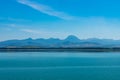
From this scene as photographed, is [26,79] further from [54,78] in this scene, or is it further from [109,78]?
[109,78]

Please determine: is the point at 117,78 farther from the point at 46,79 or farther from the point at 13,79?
the point at 13,79

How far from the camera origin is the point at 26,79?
3378 centimetres

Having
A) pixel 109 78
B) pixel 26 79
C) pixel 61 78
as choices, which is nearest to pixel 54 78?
pixel 61 78

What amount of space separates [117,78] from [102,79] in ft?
5.09

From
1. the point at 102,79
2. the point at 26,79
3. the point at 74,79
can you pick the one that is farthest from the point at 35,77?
the point at 102,79

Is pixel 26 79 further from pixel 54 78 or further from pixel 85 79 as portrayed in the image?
pixel 85 79

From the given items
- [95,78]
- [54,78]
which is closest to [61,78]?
[54,78]

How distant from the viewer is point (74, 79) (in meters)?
33.8

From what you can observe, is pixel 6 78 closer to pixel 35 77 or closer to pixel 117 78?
pixel 35 77

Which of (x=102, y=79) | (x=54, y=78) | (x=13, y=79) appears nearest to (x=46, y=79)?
(x=54, y=78)

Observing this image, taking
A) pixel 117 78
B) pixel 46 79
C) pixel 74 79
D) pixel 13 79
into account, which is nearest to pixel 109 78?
pixel 117 78

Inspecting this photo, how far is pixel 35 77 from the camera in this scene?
117 feet

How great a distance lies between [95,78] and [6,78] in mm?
9079

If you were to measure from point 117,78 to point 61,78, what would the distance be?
568 centimetres
